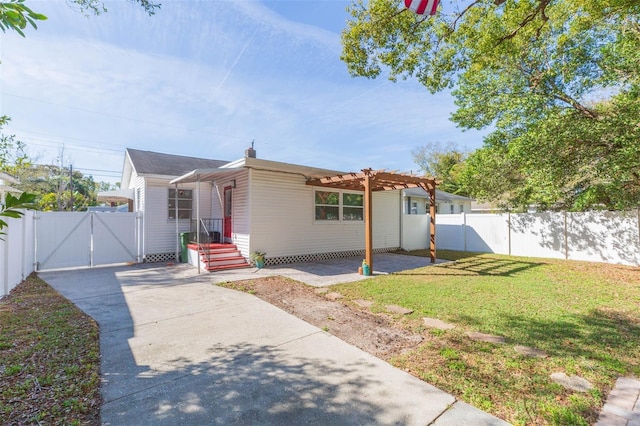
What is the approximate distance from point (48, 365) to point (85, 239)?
812 cm

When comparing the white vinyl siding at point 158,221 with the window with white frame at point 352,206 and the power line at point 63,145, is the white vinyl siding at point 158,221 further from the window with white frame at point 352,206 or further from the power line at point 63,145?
the power line at point 63,145

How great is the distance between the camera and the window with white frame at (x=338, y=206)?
36.4 ft

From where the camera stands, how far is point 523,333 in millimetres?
4043

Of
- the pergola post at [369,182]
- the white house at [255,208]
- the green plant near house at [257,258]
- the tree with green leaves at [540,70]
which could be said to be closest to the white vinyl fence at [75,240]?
the white house at [255,208]

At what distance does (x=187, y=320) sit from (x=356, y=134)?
1612cm

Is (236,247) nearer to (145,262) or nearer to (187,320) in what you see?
(145,262)

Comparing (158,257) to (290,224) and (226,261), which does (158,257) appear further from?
(290,224)

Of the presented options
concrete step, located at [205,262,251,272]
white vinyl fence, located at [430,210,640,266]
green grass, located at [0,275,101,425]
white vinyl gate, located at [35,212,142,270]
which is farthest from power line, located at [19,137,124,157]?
Answer: white vinyl fence, located at [430,210,640,266]

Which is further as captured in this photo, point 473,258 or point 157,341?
point 473,258

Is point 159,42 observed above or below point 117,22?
above

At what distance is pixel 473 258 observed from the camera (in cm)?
1154

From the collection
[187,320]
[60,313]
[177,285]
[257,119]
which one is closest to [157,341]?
[187,320]

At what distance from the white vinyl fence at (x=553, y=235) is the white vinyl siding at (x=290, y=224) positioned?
5.51 m

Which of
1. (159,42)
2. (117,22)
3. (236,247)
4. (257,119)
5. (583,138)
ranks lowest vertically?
(236,247)
